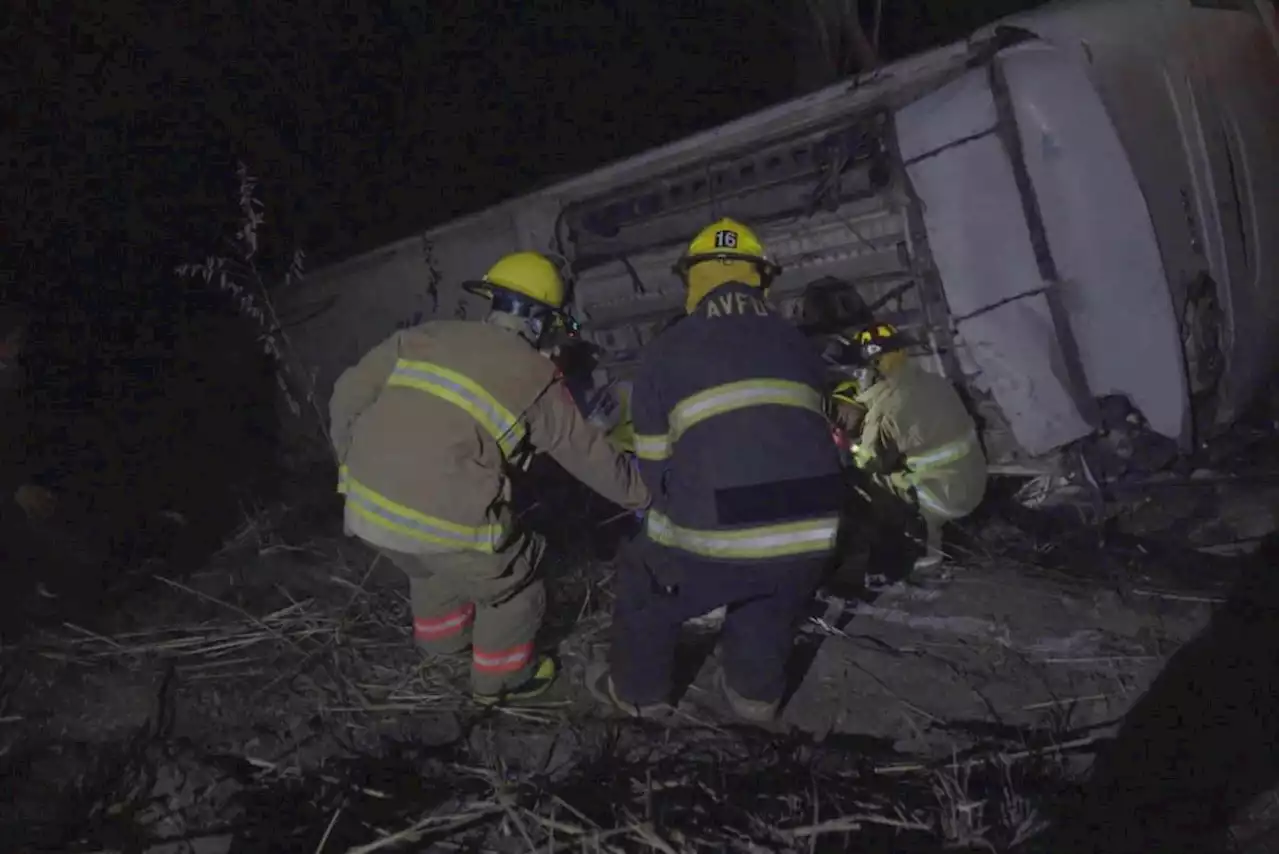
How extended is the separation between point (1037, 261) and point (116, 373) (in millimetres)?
4855

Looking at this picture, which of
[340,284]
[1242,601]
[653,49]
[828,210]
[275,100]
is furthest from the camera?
[653,49]

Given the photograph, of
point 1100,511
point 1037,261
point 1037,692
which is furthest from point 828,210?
point 1037,692

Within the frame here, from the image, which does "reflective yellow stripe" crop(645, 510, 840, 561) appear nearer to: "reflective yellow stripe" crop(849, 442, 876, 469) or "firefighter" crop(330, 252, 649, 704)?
"firefighter" crop(330, 252, 649, 704)

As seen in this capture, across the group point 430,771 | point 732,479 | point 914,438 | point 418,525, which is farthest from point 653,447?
point 914,438

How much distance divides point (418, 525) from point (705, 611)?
3.13 ft

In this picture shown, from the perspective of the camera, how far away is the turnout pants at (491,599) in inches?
124

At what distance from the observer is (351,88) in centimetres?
627

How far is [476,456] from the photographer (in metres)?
3.01

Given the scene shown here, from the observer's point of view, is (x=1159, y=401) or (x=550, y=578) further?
(x=550, y=578)

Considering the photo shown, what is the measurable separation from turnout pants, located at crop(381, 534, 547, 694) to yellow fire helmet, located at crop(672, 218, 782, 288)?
1.14 meters

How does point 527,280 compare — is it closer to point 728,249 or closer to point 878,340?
point 728,249

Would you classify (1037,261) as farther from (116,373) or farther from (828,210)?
(116,373)

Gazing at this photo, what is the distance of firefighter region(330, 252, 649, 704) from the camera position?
297 cm

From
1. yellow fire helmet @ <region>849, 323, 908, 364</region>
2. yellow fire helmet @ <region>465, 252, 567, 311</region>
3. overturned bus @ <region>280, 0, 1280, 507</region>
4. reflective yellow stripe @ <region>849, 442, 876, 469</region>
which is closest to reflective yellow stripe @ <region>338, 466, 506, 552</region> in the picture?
yellow fire helmet @ <region>465, 252, 567, 311</region>
